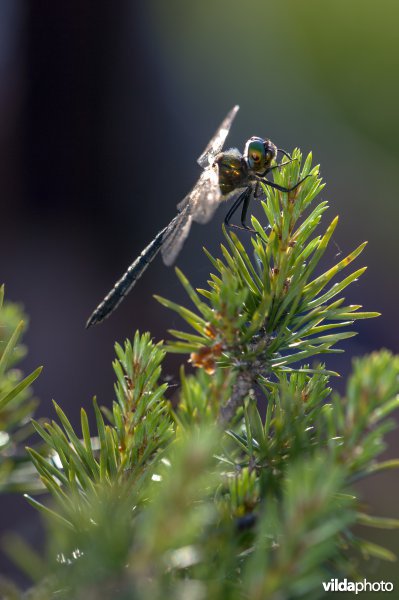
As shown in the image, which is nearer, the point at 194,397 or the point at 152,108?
the point at 194,397

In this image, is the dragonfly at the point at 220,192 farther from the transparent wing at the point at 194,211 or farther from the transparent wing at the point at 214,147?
the transparent wing at the point at 214,147

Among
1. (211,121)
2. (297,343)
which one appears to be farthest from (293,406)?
(211,121)

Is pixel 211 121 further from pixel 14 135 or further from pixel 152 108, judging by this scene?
pixel 14 135

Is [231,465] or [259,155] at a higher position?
[259,155]

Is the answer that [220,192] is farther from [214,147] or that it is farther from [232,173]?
[214,147]

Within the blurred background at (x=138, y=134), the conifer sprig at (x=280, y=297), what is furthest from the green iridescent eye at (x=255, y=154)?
the blurred background at (x=138, y=134)

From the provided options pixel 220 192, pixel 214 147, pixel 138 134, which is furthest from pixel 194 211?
pixel 138 134
